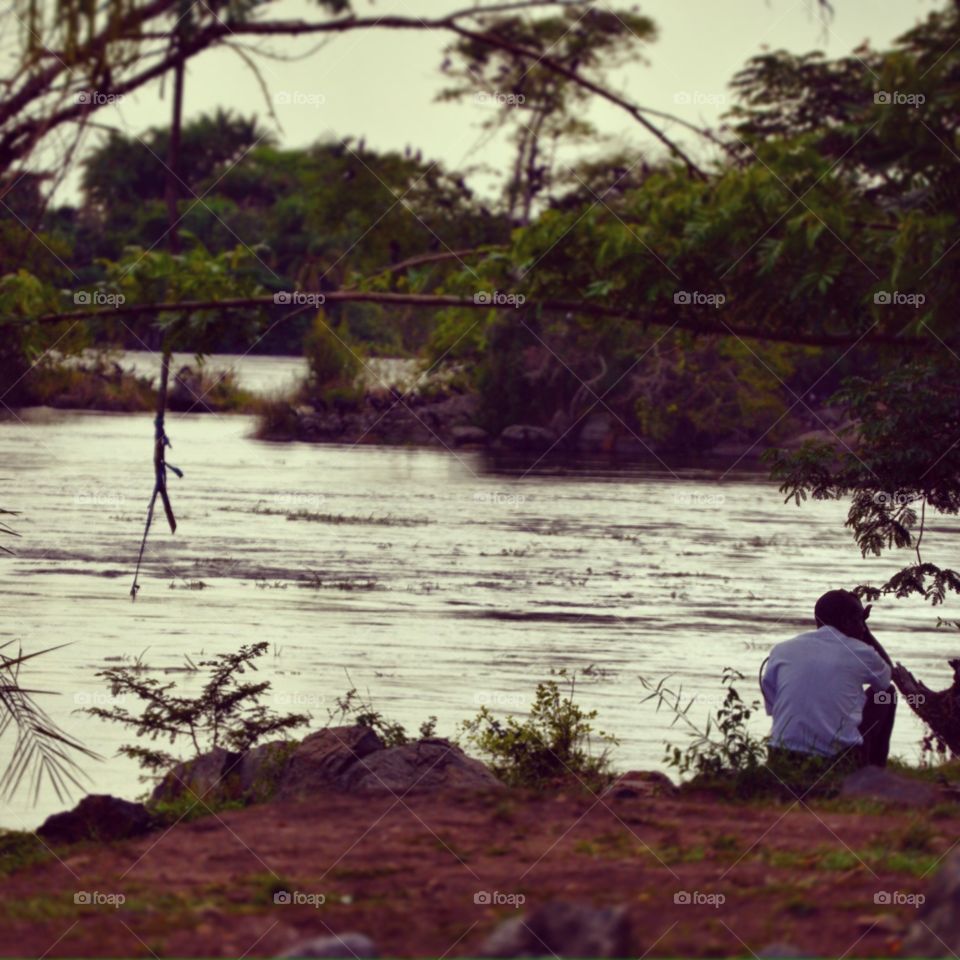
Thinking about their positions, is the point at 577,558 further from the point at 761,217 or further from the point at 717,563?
the point at 761,217

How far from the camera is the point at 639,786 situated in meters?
10.7

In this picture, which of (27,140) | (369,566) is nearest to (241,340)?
(27,140)

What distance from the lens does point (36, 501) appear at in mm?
38094

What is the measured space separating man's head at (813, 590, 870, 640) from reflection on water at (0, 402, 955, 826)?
3.68 metres

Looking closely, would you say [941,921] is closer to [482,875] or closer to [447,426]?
[482,875]

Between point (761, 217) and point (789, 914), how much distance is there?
3862 mm
